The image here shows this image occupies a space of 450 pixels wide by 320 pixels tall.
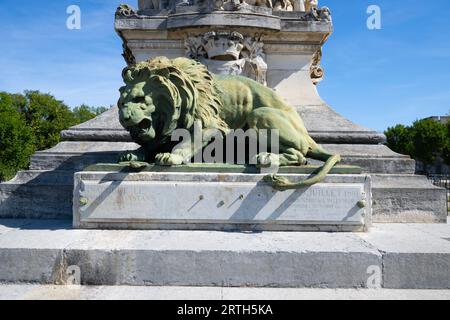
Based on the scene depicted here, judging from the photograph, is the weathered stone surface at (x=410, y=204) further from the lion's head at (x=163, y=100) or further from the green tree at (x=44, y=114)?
the green tree at (x=44, y=114)

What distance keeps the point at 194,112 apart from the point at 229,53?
2395mm

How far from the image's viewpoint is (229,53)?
21.6ft

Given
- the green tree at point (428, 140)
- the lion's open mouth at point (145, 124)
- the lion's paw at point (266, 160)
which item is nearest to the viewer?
the lion's paw at point (266, 160)

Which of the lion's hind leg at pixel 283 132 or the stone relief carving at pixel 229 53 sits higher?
the stone relief carving at pixel 229 53

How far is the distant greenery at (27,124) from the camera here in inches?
1103

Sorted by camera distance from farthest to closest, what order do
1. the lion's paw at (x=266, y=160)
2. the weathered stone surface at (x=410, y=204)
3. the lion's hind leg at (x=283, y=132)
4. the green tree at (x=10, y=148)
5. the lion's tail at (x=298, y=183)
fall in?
the green tree at (x=10, y=148) → the weathered stone surface at (x=410, y=204) → the lion's hind leg at (x=283, y=132) → the lion's paw at (x=266, y=160) → the lion's tail at (x=298, y=183)

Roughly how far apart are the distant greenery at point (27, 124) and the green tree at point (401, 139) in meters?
37.1

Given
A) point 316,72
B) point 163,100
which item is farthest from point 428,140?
point 163,100

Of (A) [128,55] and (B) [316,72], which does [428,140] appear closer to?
(B) [316,72]

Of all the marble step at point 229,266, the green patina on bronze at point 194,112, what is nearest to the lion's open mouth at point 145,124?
the green patina on bronze at point 194,112

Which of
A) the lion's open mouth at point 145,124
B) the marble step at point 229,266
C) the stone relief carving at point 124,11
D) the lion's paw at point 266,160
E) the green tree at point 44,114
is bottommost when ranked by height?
the marble step at point 229,266

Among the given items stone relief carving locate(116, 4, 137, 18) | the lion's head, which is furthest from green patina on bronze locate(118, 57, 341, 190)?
stone relief carving locate(116, 4, 137, 18)

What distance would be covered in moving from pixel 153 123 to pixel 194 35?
2.85 metres

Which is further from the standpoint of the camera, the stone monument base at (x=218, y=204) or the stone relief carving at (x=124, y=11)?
the stone relief carving at (x=124, y=11)
